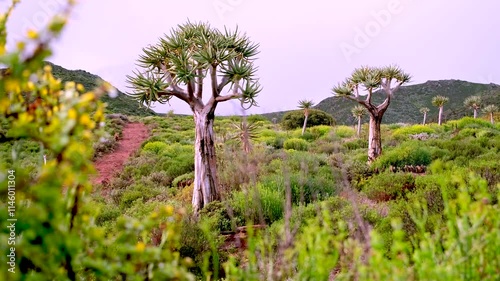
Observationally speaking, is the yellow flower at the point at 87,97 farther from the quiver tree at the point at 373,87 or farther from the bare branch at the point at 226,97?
the quiver tree at the point at 373,87

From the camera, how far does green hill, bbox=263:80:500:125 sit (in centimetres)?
6656

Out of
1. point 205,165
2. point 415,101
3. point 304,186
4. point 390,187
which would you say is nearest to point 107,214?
point 205,165

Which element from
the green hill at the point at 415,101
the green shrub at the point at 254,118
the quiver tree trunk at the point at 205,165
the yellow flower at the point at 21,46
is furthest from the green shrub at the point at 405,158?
the green hill at the point at 415,101

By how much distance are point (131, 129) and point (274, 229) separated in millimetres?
31187

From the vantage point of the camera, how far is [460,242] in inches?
79.8

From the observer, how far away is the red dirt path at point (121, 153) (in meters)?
18.0

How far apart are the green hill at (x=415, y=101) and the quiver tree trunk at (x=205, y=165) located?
54502mm

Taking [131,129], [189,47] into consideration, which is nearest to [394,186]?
[189,47]

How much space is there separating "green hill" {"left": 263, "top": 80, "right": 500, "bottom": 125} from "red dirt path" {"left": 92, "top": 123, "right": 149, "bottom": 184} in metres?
31.9

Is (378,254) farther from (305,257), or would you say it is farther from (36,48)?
(36,48)

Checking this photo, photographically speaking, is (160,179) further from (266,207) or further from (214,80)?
(266,207)

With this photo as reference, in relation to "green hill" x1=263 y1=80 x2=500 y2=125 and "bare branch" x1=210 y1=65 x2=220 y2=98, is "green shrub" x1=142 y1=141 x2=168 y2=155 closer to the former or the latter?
"bare branch" x1=210 y1=65 x2=220 y2=98

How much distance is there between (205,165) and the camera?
895 cm

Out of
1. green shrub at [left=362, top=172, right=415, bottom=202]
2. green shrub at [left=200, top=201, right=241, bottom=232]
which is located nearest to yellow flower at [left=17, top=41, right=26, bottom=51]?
green shrub at [left=200, top=201, right=241, bottom=232]
